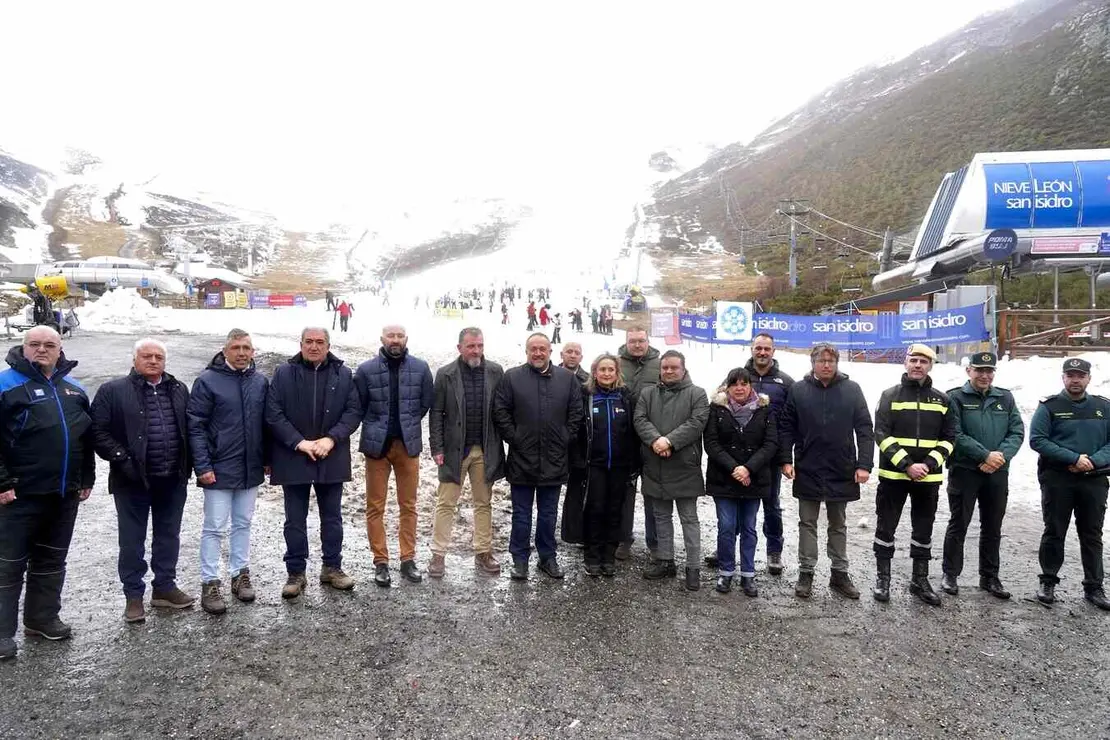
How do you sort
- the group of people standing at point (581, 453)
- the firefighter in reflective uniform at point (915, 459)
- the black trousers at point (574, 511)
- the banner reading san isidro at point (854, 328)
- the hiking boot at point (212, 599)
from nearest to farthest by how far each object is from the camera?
the hiking boot at point (212, 599) < the group of people standing at point (581, 453) < the firefighter in reflective uniform at point (915, 459) < the black trousers at point (574, 511) < the banner reading san isidro at point (854, 328)

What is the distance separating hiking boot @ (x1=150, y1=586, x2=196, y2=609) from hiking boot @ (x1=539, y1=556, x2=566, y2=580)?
2.55m

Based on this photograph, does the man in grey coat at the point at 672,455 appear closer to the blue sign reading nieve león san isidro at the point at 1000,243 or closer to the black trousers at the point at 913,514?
the black trousers at the point at 913,514

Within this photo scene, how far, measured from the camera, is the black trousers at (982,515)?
199 inches

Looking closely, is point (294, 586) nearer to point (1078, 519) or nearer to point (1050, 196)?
point (1078, 519)

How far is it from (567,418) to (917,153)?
265 feet

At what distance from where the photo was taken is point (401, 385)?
17.2ft

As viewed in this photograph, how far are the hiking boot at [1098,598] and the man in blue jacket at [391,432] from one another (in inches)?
196

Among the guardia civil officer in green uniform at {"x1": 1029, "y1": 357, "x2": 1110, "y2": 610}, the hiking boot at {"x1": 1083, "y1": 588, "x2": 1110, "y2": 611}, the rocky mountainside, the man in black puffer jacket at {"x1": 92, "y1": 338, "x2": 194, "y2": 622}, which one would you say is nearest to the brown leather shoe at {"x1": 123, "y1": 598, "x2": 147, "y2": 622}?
the man in black puffer jacket at {"x1": 92, "y1": 338, "x2": 194, "y2": 622}

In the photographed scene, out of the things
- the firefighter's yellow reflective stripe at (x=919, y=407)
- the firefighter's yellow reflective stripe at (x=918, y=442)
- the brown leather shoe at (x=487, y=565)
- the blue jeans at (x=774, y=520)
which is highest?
the firefighter's yellow reflective stripe at (x=919, y=407)

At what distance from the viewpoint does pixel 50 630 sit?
13.3ft

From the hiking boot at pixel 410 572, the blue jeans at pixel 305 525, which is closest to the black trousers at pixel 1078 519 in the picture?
the hiking boot at pixel 410 572

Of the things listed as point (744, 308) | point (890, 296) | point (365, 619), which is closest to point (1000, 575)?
point (365, 619)

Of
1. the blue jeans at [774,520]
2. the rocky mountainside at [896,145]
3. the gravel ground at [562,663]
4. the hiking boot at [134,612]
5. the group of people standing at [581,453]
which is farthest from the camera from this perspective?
the rocky mountainside at [896,145]

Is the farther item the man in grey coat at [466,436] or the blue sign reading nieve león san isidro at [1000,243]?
the blue sign reading nieve león san isidro at [1000,243]
